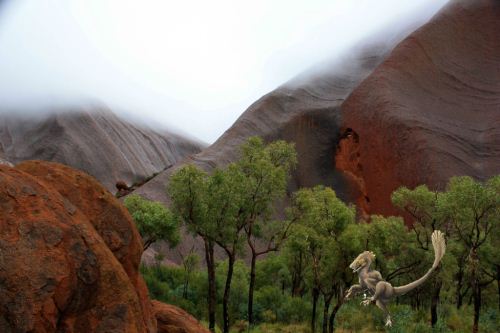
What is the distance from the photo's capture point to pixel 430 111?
5231 centimetres

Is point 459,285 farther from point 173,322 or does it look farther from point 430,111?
point 430,111

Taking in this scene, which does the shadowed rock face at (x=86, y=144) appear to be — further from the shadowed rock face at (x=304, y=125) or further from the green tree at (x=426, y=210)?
the green tree at (x=426, y=210)

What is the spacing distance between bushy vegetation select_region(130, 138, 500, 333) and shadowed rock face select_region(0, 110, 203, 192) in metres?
38.5

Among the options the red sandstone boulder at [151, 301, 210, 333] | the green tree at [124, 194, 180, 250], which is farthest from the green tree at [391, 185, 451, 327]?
the red sandstone boulder at [151, 301, 210, 333]

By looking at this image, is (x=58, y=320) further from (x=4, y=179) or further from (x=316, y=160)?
(x=316, y=160)

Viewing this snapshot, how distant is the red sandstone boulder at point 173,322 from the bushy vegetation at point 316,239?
930 centimetres

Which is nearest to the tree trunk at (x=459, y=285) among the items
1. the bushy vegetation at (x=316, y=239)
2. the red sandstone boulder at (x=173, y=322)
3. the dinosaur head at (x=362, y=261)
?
the bushy vegetation at (x=316, y=239)

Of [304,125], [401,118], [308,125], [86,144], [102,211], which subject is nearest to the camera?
[102,211]

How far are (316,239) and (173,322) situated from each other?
1118 cm

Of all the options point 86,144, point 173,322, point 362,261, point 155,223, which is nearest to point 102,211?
point 173,322

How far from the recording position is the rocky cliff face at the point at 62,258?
6348mm

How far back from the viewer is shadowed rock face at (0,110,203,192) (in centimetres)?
6469

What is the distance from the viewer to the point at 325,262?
70.9 ft

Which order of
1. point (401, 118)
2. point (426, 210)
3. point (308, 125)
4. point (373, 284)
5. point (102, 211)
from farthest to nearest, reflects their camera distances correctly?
point (308, 125)
point (401, 118)
point (426, 210)
point (373, 284)
point (102, 211)
